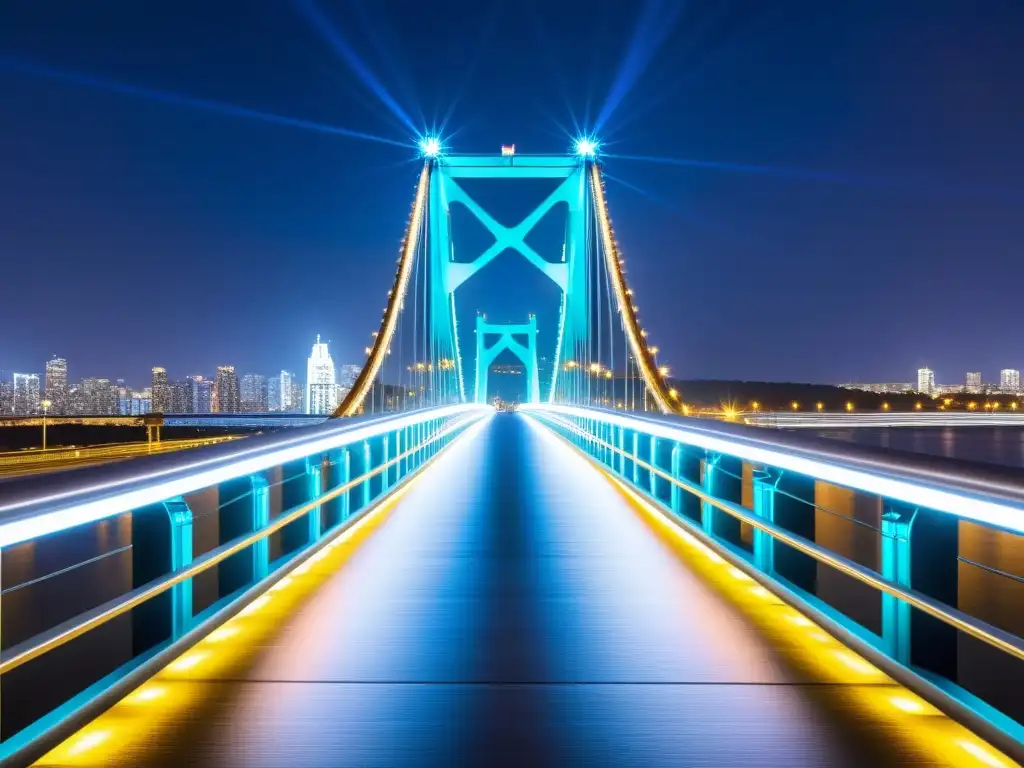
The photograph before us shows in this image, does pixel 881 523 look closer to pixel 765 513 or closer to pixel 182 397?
pixel 765 513

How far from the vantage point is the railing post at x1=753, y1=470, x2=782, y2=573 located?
478cm

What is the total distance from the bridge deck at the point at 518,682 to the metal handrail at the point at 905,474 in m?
0.72

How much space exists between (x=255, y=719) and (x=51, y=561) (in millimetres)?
14918

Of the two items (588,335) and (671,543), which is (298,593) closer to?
(671,543)

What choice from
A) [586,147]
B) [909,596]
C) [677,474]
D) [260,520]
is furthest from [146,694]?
[586,147]

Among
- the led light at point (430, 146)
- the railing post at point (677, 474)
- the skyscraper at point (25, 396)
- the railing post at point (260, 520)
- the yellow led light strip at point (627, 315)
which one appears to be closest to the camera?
the railing post at point (260, 520)

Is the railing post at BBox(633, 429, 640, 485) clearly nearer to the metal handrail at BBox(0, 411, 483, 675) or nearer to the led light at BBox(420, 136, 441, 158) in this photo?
the metal handrail at BBox(0, 411, 483, 675)

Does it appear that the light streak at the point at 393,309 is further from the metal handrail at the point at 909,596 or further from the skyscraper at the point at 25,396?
the skyscraper at the point at 25,396

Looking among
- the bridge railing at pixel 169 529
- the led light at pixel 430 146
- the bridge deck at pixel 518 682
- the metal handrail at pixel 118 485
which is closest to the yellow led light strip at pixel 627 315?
the led light at pixel 430 146

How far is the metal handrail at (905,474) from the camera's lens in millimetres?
2568

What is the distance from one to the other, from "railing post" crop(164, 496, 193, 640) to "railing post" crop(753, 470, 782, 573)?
277 centimetres

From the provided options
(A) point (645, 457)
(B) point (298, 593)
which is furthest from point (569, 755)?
(A) point (645, 457)

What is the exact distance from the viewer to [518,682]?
3424mm

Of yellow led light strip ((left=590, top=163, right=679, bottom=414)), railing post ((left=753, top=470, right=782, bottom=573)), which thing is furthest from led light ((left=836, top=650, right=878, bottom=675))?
yellow led light strip ((left=590, top=163, right=679, bottom=414))
